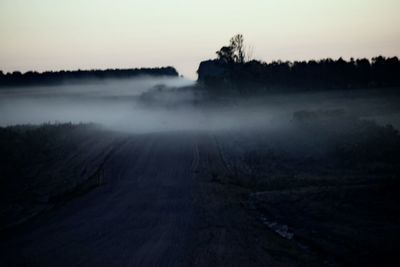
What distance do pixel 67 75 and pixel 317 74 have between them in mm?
77701

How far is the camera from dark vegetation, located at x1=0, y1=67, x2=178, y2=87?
336 ft

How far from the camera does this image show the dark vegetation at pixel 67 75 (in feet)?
336

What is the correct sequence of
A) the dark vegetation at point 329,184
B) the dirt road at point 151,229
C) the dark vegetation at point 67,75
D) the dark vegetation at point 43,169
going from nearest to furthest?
the dirt road at point 151,229 < the dark vegetation at point 329,184 < the dark vegetation at point 43,169 < the dark vegetation at point 67,75

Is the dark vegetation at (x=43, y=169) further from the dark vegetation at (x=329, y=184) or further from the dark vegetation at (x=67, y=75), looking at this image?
the dark vegetation at (x=67, y=75)

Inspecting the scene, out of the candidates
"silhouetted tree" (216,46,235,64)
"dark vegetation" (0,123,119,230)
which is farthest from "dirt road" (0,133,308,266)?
"silhouetted tree" (216,46,235,64)

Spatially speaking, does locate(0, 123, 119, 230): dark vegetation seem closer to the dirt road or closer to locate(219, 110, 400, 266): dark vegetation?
the dirt road

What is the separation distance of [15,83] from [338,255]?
109 m

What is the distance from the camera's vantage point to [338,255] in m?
8.62

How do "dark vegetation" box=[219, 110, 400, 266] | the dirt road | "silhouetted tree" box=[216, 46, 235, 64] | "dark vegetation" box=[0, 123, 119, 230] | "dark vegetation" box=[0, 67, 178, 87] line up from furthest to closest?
"dark vegetation" box=[0, 67, 178, 87] → "silhouetted tree" box=[216, 46, 235, 64] → "dark vegetation" box=[0, 123, 119, 230] → "dark vegetation" box=[219, 110, 400, 266] → the dirt road

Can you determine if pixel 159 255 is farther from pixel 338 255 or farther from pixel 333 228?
pixel 333 228

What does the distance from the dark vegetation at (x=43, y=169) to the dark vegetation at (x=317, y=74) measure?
4010cm

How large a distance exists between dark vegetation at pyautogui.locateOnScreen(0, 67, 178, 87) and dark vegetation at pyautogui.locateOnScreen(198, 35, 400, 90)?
4888 centimetres

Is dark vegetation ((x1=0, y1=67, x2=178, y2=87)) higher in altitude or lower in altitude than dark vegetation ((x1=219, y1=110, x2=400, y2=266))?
higher

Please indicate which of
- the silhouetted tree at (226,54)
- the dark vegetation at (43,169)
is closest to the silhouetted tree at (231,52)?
the silhouetted tree at (226,54)
